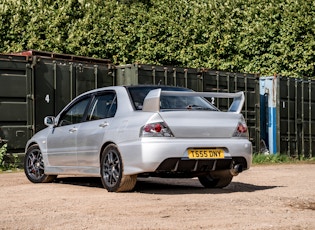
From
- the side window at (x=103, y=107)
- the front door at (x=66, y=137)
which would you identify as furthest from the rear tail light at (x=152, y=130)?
the front door at (x=66, y=137)

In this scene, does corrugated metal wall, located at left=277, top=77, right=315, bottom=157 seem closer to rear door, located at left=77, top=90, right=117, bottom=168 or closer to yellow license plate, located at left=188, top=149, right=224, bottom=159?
rear door, located at left=77, top=90, right=117, bottom=168

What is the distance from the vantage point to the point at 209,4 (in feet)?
92.9

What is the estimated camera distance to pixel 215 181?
1038 centimetres

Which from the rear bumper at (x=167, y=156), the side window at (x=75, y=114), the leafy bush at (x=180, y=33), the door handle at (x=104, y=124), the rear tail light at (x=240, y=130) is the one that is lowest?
the rear bumper at (x=167, y=156)

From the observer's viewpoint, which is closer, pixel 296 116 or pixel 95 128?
pixel 95 128

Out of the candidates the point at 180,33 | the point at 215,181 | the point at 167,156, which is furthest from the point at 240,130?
the point at 180,33

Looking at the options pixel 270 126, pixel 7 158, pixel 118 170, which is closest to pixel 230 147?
pixel 118 170

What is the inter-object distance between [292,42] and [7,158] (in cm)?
1420

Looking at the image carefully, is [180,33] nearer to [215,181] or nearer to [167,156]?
[215,181]

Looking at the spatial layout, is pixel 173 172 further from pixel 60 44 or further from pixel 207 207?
pixel 60 44

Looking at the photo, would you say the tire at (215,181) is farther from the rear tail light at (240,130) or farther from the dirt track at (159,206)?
the rear tail light at (240,130)

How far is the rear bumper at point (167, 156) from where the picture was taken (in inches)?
350

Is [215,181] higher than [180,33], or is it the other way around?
[180,33]

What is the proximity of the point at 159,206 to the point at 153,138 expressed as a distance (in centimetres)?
123
